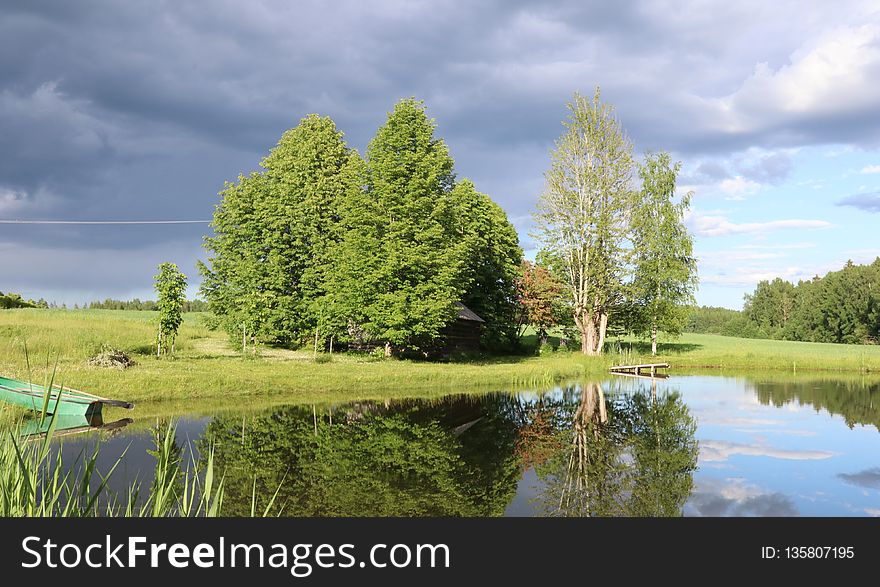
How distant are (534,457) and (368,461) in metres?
3.53

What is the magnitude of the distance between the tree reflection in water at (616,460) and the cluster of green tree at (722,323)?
94947 millimetres

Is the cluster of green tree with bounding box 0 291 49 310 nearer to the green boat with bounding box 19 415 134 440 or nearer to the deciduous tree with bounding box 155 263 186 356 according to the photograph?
the deciduous tree with bounding box 155 263 186 356

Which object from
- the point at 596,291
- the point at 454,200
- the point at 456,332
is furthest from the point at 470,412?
the point at 596,291

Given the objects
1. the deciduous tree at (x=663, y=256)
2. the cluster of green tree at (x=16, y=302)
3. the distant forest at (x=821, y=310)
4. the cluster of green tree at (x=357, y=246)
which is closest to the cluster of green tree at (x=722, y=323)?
the distant forest at (x=821, y=310)

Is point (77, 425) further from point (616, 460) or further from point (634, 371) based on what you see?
point (634, 371)

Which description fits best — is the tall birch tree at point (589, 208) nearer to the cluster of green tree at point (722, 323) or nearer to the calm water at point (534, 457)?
the calm water at point (534, 457)

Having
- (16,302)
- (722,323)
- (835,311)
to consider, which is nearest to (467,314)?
(16,302)

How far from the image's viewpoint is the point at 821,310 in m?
97.4

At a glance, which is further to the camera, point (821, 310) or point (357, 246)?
point (821, 310)

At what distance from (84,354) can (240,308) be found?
15536 millimetres

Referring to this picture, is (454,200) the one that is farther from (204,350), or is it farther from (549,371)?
(204,350)

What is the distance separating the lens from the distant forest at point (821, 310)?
88.6 metres

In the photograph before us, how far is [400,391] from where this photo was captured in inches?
958
